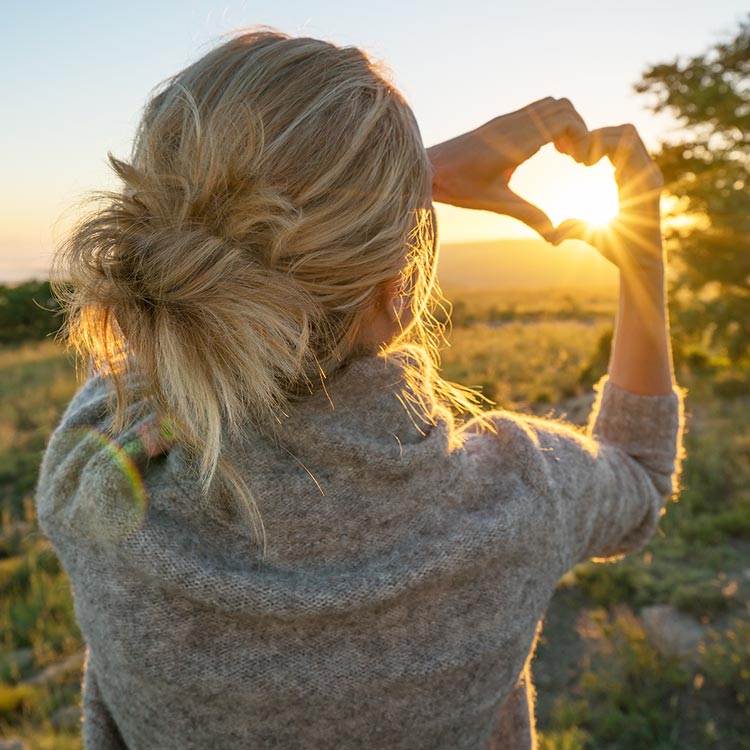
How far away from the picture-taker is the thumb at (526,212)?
4.94ft

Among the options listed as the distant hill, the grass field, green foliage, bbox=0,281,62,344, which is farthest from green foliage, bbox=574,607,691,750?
the distant hill

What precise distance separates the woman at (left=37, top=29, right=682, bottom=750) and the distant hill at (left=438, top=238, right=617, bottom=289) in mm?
79508

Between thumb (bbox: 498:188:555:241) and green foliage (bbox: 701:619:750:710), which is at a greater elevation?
thumb (bbox: 498:188:555:241)

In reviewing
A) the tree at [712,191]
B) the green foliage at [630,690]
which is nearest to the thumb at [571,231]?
the green foliage at [630,690]

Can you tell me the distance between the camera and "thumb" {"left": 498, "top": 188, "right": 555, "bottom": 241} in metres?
1.50

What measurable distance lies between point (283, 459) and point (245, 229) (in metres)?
0.37

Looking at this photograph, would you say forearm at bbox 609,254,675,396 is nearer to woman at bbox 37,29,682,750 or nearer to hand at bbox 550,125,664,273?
hand at bbox 550,125,664,273

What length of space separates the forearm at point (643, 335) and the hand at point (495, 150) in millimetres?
353

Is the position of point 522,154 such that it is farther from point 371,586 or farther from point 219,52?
point 371,586

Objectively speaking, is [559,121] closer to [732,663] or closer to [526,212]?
[526,212]

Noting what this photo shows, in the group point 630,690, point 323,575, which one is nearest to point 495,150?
point 323,575

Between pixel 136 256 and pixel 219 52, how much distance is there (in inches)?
14.2

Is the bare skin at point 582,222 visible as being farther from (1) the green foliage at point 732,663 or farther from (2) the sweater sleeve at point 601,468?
(1) the green foliage at point 732,663

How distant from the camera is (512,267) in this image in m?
107
